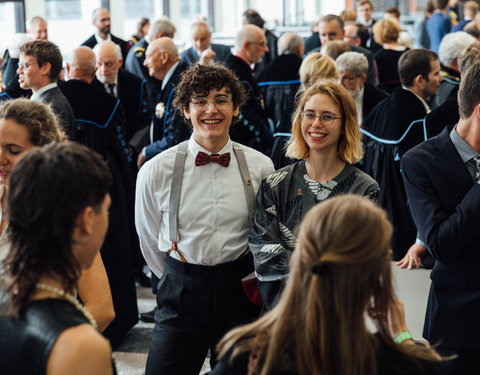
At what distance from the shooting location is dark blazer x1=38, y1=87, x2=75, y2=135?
3.88m

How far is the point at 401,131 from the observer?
4426 mm

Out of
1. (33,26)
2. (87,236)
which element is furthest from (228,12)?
(87,236)

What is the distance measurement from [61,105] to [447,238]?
8.17 feet

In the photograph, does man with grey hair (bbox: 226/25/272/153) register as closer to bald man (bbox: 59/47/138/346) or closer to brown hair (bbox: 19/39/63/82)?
bald man (bbox: 59/47/138/346)

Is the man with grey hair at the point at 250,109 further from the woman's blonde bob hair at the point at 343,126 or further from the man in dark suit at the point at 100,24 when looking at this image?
the man in dark suit at the point at 100,24

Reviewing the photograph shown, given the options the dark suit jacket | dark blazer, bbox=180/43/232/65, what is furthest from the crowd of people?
the dark suit jacket

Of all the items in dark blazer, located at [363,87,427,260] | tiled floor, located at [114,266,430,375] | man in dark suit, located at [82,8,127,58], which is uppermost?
man in dark suit, located at [82,8,127,58]

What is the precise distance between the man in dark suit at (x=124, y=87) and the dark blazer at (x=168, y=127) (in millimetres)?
766

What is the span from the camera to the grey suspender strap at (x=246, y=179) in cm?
262

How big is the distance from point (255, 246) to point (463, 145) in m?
0.79

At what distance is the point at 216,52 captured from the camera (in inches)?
276

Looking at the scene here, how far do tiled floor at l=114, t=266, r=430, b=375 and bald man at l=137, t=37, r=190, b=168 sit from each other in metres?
1.11

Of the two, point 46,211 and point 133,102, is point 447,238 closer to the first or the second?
point 46,211

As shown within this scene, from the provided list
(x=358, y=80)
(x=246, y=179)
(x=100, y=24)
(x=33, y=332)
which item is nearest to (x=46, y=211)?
(x=33, y=332)
